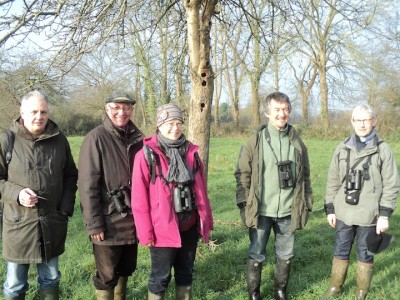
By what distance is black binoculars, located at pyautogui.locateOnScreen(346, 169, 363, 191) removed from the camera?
3.61m

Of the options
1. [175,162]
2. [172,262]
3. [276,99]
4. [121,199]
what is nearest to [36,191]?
[121,199]

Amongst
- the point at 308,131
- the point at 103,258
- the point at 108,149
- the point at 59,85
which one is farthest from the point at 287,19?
the point at 308,131

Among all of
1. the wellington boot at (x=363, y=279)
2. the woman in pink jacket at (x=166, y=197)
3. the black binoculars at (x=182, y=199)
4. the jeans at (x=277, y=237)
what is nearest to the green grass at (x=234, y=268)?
the wellington boot at (x=363, y=279)

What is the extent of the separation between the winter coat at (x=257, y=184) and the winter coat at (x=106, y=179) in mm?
1034

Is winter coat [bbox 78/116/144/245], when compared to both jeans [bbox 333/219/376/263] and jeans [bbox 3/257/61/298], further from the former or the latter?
jeans [bbox 333/219/376/263]

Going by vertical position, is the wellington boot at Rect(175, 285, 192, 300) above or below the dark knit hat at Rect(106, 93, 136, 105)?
below

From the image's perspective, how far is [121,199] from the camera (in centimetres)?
320

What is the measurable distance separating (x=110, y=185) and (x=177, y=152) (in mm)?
600

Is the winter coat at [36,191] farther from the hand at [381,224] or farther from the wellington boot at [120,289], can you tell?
the hand at [381,224]

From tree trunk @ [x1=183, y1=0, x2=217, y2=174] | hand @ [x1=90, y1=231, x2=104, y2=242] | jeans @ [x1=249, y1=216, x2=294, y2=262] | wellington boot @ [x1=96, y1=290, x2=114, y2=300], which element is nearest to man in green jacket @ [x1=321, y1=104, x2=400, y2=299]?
jeans @ [x1=249, y1=216, x2=294, y2=262]

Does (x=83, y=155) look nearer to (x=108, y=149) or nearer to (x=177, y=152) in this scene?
(x=108, y=149)

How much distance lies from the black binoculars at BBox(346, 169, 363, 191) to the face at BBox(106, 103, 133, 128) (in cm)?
206

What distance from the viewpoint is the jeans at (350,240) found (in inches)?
144

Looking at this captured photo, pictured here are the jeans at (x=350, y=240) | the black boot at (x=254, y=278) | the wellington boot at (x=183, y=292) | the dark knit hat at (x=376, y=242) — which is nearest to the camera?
the wellington boot at (x=183, y=292)
